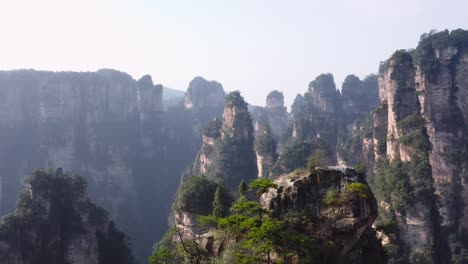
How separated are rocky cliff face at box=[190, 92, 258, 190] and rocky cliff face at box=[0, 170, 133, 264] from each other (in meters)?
24.6

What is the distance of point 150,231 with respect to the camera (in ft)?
270

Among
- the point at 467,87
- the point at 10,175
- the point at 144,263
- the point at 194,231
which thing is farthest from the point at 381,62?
the point at 10,175

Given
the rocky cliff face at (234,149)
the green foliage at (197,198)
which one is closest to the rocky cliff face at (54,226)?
the green foliage at (197,198)

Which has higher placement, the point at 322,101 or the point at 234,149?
the point at 322,101

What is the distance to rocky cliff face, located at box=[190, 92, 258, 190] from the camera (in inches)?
2509

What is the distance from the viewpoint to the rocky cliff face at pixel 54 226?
36.1m

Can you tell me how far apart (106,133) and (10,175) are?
1994 centimetres

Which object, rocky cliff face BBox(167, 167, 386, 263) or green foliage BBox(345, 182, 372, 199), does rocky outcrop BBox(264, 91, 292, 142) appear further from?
green foliage BBox(345, 182, 372, 199)

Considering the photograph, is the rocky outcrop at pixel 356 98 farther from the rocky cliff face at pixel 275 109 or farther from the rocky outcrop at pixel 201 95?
the rocky outcrop at pixel 201 95

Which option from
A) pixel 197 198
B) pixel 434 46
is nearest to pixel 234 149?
pixel 197 198

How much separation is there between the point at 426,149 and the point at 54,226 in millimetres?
34885

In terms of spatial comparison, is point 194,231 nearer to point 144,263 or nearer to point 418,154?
point 418,154

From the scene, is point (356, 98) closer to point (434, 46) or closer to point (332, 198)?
point (434, 46)

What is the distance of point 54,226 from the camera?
38.2 metres
